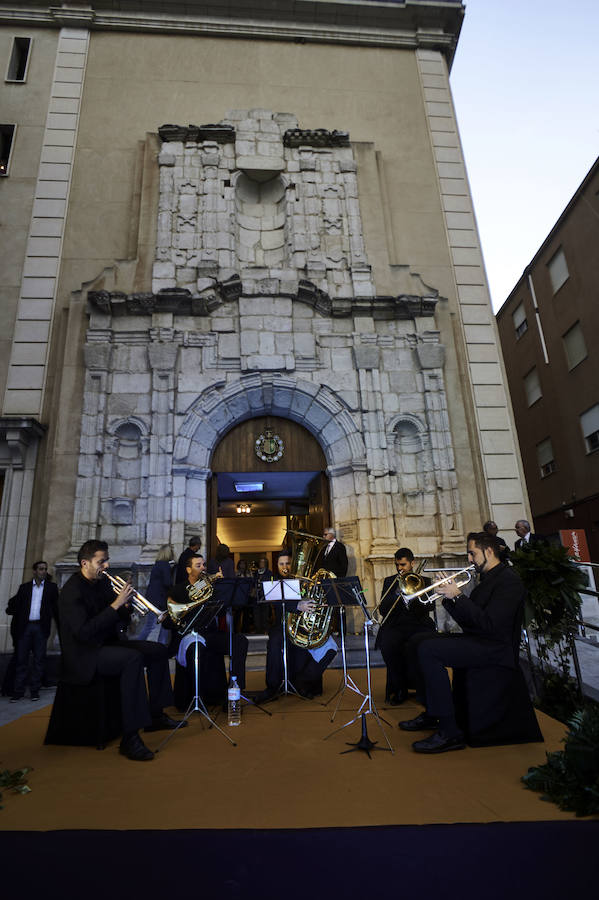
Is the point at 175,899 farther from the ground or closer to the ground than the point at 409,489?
closer to the ground

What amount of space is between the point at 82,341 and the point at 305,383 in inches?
175

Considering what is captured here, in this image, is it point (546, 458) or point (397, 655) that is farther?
point (546, 458)

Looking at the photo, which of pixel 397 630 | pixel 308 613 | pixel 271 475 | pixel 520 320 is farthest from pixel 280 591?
pixel 520 320

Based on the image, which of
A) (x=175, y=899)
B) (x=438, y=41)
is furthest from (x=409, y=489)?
(x=438, y=41)

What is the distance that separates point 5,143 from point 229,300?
7.27m

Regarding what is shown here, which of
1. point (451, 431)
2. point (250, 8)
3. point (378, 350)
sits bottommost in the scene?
point (451, 431)

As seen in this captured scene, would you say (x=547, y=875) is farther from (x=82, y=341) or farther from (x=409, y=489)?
(x=82, y=341)

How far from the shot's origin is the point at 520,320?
2053 cm

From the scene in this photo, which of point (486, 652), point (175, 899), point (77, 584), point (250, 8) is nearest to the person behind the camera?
point (175, 899)

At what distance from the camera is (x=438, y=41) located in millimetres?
13695

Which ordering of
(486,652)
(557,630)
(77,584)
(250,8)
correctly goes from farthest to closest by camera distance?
1. (250,8)
2. (557,630)
3. (77,584)
4. (486,652)

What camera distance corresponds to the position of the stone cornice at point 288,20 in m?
13.1

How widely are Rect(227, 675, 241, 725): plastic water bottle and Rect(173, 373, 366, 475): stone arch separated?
17.0ft

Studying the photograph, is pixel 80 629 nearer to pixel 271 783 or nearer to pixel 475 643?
pixel 271 783
